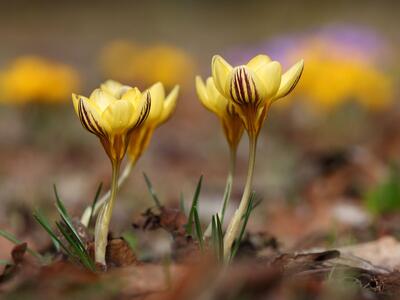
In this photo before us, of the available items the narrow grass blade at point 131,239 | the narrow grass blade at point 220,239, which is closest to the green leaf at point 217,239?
the narrow grass blade at point 220,239

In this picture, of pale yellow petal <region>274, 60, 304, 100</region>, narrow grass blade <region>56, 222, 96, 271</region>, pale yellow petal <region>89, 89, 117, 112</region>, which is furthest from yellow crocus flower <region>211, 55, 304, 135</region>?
narrow grass blade <region>56, 222, 96, 271</region>

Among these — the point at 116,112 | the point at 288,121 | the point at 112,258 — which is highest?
the point at 116,112

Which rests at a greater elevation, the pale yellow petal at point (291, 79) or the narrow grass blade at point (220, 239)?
the pale yellow petal at point (291, 79)

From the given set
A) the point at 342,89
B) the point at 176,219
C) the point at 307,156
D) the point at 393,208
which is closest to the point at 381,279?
the point at 176,219

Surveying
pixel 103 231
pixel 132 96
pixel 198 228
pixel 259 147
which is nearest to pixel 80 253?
pixel 103 231

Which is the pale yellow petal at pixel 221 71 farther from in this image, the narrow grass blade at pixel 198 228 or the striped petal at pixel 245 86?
the narrow grass blade at pixel 198 228

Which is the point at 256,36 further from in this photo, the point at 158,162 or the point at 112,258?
the point at 112,258

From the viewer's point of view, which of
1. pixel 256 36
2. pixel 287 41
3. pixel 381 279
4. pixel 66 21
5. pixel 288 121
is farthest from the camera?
pixel 66 21
